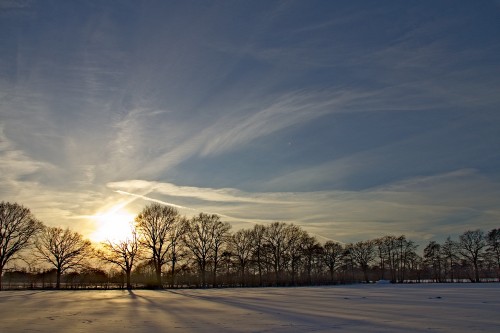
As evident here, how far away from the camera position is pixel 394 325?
16.5 m

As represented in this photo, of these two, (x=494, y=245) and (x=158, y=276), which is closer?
(x=158, y=276)

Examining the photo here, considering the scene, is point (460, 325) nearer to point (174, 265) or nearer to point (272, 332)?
point (272, 332)

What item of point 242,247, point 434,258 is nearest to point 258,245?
point 242,247

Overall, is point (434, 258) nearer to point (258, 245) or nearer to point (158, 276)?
point (258, 245)

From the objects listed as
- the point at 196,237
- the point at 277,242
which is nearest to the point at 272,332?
the point at 196,237

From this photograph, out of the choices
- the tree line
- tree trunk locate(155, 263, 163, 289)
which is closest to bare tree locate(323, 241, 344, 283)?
the tree line

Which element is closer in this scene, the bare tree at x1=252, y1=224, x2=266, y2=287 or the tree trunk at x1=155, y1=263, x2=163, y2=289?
the tree trunk at x1=155, y1=263, x2=163, y2=289

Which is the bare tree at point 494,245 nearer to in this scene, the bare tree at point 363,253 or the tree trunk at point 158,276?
the bare tree at point 363,253

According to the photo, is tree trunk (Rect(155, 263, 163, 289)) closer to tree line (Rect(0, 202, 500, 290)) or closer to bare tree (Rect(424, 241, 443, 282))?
tree line (Rect(0, 202, 500, 290))

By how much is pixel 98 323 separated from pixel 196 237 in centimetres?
6924

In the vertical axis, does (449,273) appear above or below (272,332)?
below

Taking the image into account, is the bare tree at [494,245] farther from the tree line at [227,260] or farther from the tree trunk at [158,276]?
the tree trunk at [158,276]

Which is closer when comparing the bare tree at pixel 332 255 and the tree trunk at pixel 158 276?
the tree trunk at pixel 158 276

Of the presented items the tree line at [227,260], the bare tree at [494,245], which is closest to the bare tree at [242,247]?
the tree line at [227,260]
